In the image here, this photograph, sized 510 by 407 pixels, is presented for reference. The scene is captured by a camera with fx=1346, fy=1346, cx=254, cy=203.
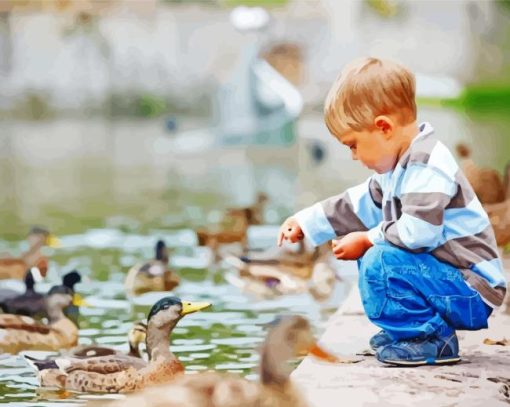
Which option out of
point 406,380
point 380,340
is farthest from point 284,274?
point 406,380

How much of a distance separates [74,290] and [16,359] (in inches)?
28.4

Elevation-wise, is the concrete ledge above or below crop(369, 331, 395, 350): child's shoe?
below

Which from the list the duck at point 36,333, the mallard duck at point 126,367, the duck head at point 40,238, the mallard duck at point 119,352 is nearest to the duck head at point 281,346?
the mallard duck at point 126,367

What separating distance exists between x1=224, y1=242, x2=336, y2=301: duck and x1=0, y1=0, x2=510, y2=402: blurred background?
0.23ft

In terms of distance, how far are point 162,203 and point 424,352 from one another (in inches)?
151

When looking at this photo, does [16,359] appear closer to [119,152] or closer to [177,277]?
[177,277]

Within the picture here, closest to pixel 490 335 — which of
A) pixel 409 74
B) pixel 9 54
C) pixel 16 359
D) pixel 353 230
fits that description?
pixel 353 230

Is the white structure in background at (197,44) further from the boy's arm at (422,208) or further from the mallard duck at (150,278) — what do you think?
the boy's arm at (422,208)

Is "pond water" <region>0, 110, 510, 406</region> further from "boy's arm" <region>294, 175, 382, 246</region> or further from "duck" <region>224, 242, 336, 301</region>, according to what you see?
"boy's arm" <region>294, 175, 382, 246</region>

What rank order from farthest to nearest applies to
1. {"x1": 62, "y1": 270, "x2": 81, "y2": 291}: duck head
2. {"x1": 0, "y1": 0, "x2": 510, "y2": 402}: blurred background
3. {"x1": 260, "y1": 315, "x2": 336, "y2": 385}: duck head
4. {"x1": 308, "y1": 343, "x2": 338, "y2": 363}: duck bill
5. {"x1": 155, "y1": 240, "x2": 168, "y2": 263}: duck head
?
{"x1": 0, "y1": 0, "x2": 510, "y2": 402}: blurred background, {"x1": 155, "y1": 240, "x2": 168, "y2": 263}: duck head, {"x1": 62, "y1": 270, "x2": 81, "y2": 291}: duck head, {"x1": 308, "y1": 343, "x2": 338, "y2": 363}: duck bill, {"x1": 260, "y1": 315, "x2": 336, "y2": 385}: duck head

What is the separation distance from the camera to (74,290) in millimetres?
3732

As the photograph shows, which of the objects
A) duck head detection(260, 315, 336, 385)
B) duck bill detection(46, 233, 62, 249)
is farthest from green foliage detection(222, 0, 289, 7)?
duck head detection(260, 315, 336, 385)

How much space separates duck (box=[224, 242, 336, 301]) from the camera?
390cm

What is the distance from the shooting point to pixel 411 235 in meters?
2.34
